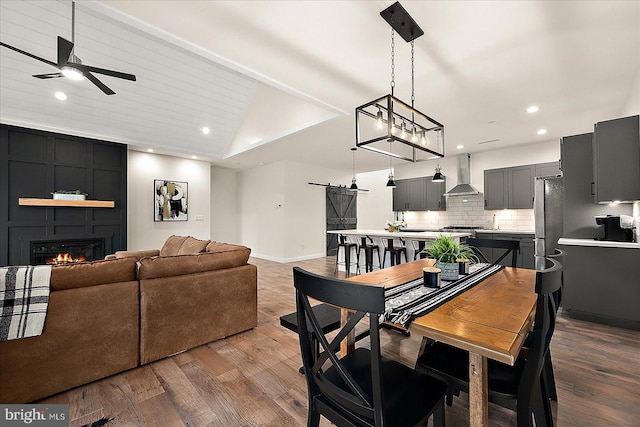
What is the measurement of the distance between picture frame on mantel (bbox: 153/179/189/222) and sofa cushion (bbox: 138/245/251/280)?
15.0 feet

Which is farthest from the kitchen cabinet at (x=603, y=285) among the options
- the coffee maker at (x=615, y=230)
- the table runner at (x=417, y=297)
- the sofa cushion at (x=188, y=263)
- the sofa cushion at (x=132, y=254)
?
the sofa cushion at (x=132, y=254)

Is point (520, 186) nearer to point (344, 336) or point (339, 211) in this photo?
point (339, 211)

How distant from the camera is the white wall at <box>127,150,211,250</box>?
246 inches

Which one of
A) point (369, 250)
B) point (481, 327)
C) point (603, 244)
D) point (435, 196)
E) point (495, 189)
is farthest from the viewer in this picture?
point (435, 196)

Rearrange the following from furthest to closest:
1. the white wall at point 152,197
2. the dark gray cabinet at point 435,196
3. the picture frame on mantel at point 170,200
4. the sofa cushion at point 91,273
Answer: the dark gray cabinet at point 435,196, the picture frame on mantel at point 170,200, the white wall at point 152,197, the sofa cushion at point 91,273

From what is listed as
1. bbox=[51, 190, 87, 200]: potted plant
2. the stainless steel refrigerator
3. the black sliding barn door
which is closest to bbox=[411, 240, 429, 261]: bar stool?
the stainless steel refrigerator

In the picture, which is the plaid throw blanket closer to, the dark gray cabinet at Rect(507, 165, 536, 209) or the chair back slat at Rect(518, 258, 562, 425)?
the chair back slat at Rect(518, 258, 562, 425)

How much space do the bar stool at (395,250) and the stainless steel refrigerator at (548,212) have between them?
1.99m

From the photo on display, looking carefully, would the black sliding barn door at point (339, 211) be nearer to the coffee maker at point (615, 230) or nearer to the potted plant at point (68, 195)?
the potted plant at point (68, 195)

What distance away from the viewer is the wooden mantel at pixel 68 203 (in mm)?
4625

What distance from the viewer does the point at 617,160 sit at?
3.00 m

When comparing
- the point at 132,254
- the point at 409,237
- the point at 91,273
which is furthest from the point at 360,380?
the point at 132,254

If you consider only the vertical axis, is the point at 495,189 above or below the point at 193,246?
above

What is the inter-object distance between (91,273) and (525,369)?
277 cm
